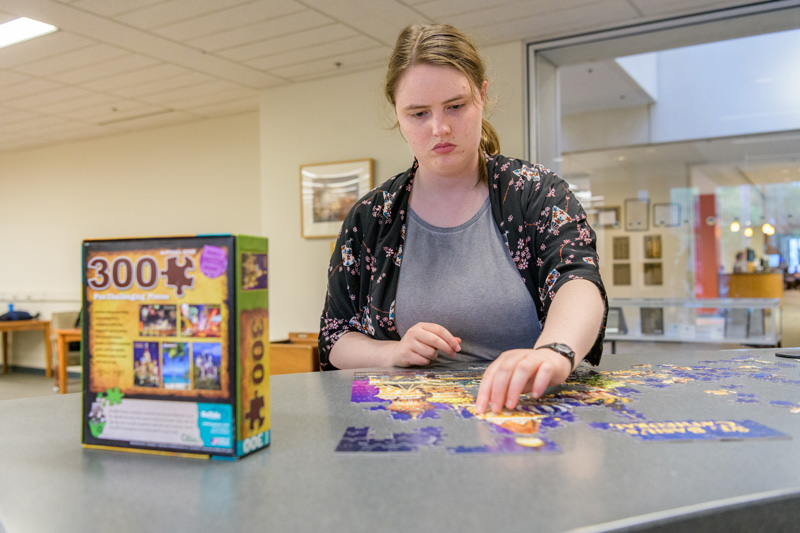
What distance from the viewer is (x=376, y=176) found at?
5.79 m

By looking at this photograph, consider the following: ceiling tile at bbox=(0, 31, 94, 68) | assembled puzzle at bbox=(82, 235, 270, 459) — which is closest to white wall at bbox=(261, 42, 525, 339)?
ceiling tile at bbox=(0, 31, 94, 68)

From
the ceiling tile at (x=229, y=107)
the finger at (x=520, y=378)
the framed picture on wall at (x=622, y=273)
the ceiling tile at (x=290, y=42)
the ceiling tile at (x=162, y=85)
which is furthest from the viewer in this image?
the ceiling tile at (x=229, y=107)

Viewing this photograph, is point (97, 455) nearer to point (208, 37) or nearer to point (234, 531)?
point (234, 531)

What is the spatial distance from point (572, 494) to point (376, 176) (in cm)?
529

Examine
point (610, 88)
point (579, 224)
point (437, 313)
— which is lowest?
point (437, 313)

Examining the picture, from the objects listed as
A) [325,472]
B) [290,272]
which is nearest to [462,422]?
[325,472]

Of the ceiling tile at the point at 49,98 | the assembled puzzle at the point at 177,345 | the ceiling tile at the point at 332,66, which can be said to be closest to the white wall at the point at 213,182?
the ceiling tile at the point at 332,66

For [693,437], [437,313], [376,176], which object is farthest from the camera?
[376,176]

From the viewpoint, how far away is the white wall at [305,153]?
5758mm

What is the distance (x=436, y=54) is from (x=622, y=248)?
515 cm

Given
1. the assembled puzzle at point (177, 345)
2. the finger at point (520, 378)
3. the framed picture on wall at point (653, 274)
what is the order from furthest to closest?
the framed picture on wall at point (653, 274)
the finger at point (520, 378)
the assembled puzzle at point (177, 345)

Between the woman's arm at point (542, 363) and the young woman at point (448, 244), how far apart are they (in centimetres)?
11

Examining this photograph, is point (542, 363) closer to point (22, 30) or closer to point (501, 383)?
point (501, 383)

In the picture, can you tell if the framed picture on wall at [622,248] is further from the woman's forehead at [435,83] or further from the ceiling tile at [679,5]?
the woman's forehead at [435,83]
